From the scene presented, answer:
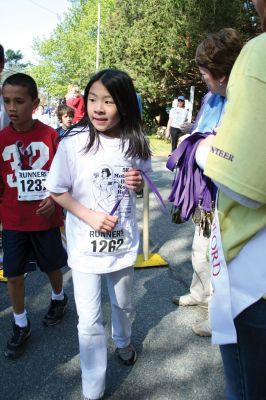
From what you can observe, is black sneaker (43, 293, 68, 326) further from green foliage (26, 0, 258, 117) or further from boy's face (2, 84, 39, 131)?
green foliage (26, 0, 258, 117)

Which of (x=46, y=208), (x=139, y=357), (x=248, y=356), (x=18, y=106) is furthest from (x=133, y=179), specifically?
(x=139, y=357)

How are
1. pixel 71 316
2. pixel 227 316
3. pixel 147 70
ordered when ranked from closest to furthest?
1. pixel 227 316
2. pixel 71 316
3. pixel 147 70

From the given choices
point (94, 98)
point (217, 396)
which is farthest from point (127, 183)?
point (217, 396)

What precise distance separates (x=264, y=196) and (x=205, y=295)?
7.59ft

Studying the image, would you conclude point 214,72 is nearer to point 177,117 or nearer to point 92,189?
point 92,189

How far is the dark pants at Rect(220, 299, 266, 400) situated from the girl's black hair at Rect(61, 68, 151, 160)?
1157mm

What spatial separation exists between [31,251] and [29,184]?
48 cm

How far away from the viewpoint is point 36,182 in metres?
2.53

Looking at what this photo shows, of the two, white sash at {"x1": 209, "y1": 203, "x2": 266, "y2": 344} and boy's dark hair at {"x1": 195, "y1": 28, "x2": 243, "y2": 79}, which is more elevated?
boy's dark hair at {"x1": 195, "y1": 28, "x2": 243, "y2": 79}

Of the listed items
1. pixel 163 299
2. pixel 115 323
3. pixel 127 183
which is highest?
pixel 127 183

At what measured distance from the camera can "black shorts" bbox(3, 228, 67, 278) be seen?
8.36ft

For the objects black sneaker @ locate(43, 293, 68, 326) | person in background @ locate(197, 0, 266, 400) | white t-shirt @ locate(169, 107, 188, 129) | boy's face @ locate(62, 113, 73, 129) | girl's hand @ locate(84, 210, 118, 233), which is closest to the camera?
person in background @ locate(197, 0, 266, 400)

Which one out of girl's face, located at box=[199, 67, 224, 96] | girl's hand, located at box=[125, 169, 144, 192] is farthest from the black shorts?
girl's face, located at box=[199, 67, 224, 96]

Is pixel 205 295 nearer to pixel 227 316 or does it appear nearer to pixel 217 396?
pixel 217 396
